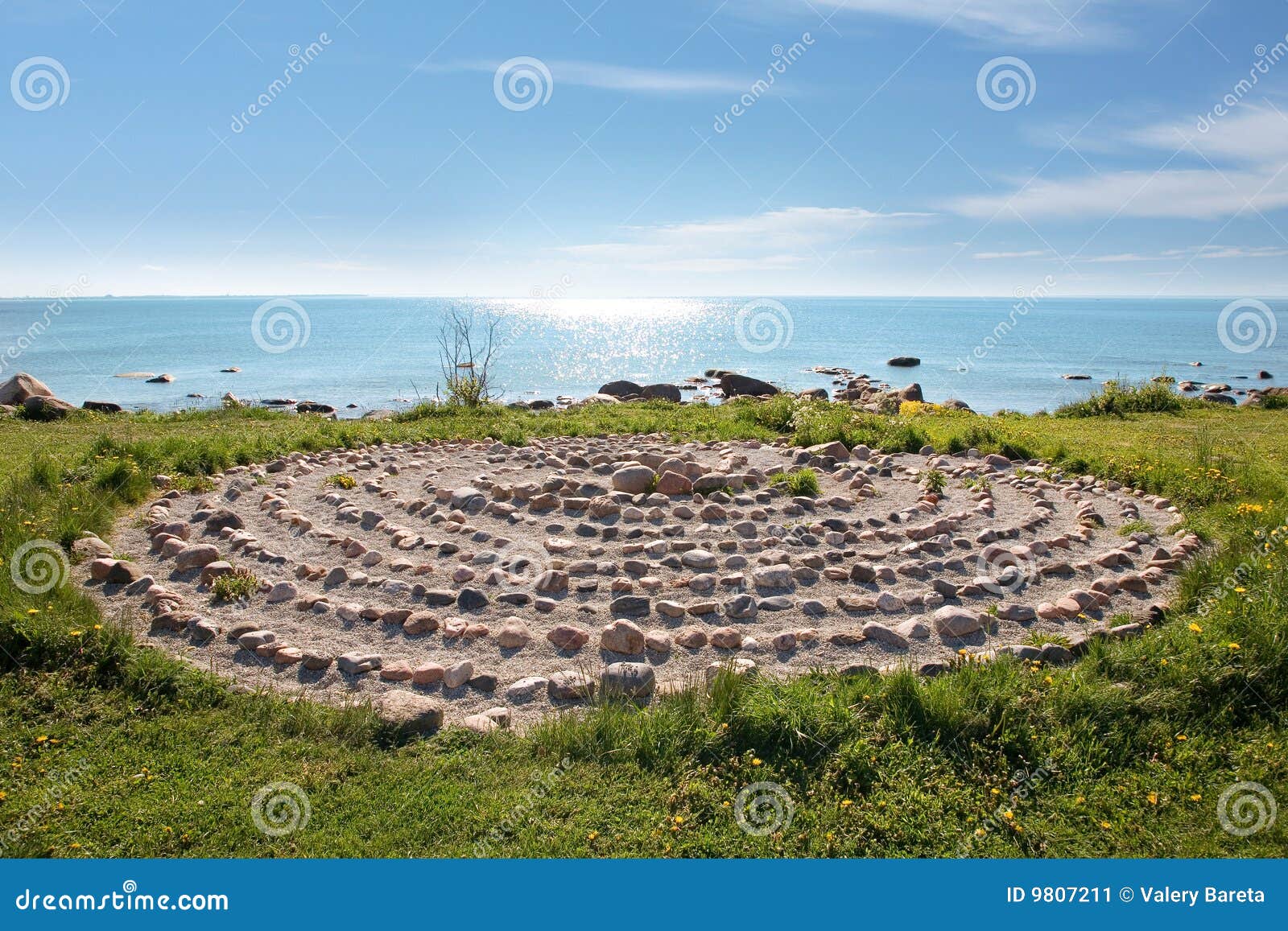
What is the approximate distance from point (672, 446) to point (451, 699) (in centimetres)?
846

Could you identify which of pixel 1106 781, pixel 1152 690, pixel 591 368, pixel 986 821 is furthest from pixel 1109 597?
pixel 591 368

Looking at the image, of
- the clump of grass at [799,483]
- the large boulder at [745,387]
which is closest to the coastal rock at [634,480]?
the clump of grass at [799,483]

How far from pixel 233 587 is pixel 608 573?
3.43 metres

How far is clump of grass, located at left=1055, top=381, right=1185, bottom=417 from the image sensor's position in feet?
60.0

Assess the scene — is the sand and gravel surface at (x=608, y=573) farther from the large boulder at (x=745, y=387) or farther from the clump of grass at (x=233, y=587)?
the large boulder at (x=745, y=387)

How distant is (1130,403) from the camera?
1845 centimetres

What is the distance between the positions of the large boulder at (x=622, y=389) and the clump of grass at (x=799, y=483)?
18.4 m

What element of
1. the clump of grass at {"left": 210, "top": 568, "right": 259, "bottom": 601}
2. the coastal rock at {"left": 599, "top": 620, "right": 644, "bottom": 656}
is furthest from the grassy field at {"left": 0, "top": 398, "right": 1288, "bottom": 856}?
the clump of grass at {"left": 210, "top": 568, "right": 259, "bottom": 601}

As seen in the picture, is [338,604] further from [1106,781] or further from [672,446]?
[672,446]

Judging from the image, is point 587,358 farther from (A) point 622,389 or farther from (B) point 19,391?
(B) point 19,391

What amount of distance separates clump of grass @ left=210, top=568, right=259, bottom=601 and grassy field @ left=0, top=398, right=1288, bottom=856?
3.58 ft

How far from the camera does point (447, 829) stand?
4051 millimetres

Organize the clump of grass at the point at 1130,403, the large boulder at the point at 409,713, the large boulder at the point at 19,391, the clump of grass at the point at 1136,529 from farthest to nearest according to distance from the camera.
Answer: the large boulder at the point at 19,391 < the clump of grass at the point at 1130,403 < the clump of grass at the point at 1136,529 < the large boulder at the point at 409,713

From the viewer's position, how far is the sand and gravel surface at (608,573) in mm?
6000
